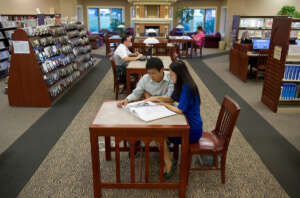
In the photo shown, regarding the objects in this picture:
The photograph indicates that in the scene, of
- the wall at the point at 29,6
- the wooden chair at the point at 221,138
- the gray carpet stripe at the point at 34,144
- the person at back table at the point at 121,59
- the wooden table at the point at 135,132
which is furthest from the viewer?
the wall at the point at 29,6

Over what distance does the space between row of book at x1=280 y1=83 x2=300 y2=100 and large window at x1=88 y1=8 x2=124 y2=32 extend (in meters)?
12.4

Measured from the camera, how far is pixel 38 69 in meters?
4.68

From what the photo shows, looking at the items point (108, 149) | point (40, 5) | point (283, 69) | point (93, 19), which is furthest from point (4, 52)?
point (93, 19)

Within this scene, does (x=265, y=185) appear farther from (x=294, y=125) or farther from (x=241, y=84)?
(x=241, y=84)

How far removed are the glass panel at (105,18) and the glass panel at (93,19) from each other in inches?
10.0

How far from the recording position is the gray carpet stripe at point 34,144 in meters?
2.77

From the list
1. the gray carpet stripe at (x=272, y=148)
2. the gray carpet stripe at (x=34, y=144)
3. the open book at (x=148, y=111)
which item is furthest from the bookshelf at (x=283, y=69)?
the gray carpet stripe at (x=34, y=144)

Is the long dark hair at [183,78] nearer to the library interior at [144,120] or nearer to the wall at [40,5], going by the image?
the library interior at [144,120]

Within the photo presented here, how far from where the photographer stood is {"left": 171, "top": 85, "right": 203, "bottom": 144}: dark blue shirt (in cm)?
239

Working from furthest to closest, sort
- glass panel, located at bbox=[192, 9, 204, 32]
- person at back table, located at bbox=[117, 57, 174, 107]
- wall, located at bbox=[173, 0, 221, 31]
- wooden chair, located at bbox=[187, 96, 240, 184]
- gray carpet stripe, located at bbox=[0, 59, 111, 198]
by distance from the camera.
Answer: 1. glass panel, located at bbox=[192, 9, 204, 32]
2. wall, located at bbox=[173, 0, 221, 31]
3. person at back table, located at bbox=[117, 57, 174, 107]
4. gray carpet stripe, located at bbox=[0, 59, 111, 198]
5. wooden chair, located at bbox=[187, 96, 240, 184]

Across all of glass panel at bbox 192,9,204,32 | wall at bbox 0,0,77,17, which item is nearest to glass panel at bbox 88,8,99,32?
wall at bbox 0,0,77,17

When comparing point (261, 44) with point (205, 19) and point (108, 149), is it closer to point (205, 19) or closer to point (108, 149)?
point (108, 149)

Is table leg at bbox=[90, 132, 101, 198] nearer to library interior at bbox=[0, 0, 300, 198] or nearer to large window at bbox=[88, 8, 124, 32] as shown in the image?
library interior at bbox=[0, 0, 300, 198]

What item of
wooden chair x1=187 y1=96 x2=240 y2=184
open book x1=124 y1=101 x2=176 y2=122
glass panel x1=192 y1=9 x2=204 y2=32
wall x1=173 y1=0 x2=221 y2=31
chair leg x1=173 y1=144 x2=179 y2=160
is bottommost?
chair leg x1=173 y1=144 x2=179 y2=160
